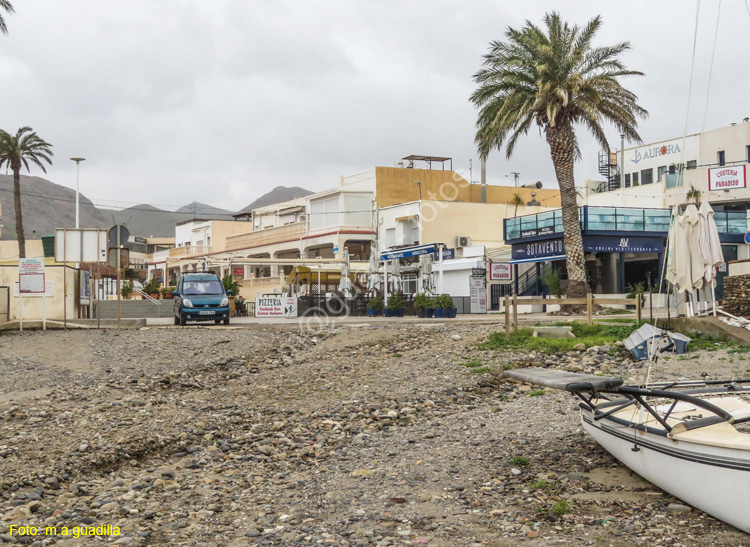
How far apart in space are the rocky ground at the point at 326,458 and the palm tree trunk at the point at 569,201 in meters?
18.4

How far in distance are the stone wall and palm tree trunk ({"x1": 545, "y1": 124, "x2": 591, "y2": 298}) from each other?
44.4 feet

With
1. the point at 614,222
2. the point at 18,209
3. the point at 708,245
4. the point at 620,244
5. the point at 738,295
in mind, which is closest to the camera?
the point at 708,245

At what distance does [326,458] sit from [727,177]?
152 feet

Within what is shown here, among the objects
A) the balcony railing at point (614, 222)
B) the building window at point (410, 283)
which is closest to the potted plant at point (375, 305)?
the building window at point (410, 283)

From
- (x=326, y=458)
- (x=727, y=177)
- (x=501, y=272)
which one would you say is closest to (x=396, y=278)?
(x=501, y=272)

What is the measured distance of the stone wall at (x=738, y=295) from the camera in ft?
63.1

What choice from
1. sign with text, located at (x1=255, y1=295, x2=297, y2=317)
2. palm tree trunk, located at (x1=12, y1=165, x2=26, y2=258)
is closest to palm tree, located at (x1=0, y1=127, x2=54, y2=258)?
palm tree trunk, located at (x1=12, y1=165, x2=26, y2=258)

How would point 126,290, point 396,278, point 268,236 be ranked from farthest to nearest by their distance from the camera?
1. point 268,236
2. point 126,290
3. point 396,278

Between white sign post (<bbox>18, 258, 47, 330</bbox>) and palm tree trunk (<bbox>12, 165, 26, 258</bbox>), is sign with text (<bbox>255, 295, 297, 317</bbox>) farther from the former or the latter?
palm tree trunk (<bbox>12, 165, 26, 258</bbox>)

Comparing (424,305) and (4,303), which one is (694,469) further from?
(424,305)

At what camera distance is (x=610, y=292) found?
42.7 metres

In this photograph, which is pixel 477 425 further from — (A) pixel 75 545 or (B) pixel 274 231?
(B) pixel 274 231

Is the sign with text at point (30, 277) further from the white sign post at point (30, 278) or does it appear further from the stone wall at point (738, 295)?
the stone wall at point (738, 295)

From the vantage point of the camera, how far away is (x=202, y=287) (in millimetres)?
29531
